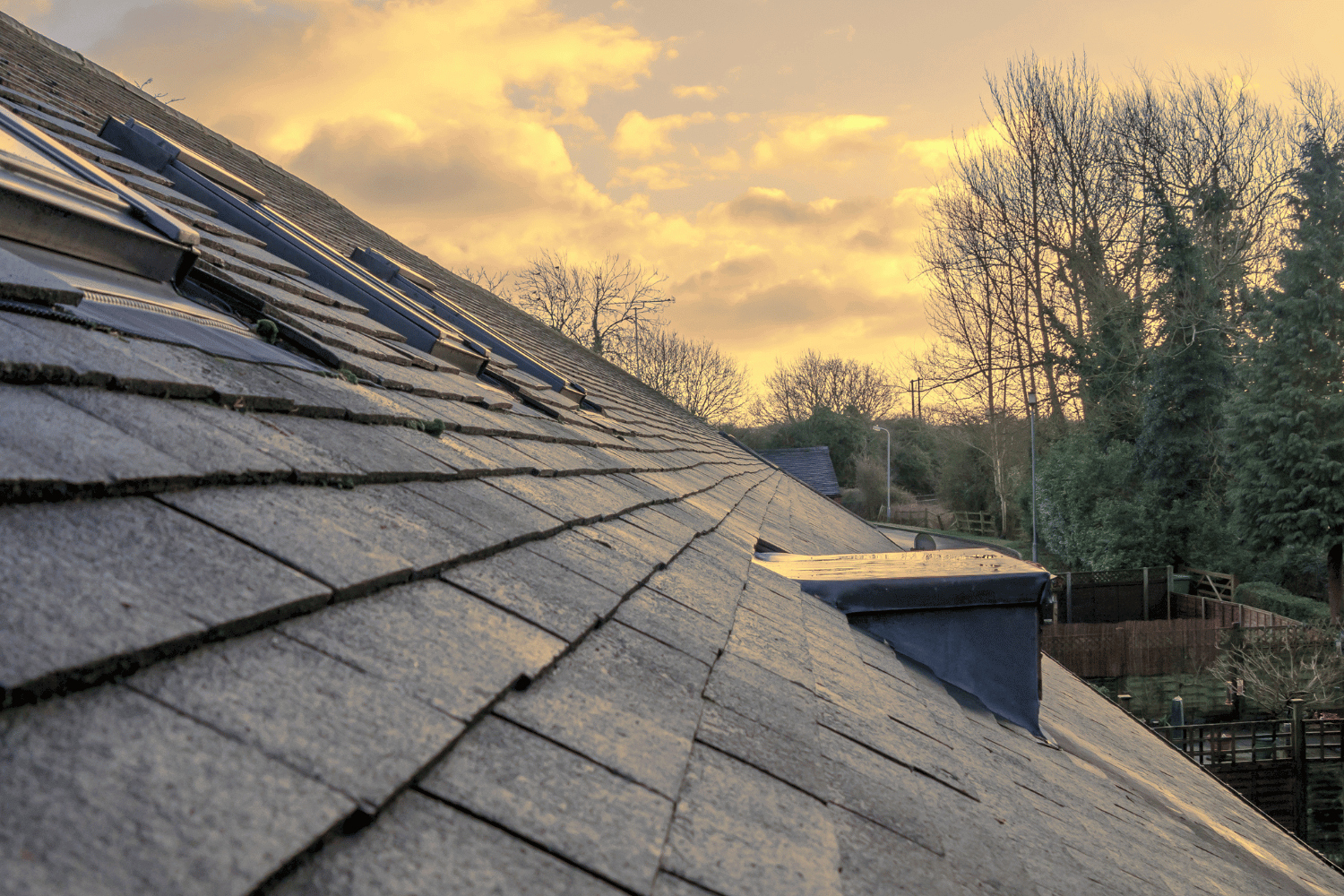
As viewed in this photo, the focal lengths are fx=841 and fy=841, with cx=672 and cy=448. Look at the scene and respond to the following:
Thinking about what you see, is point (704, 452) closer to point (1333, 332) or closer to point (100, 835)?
point (100, 835)

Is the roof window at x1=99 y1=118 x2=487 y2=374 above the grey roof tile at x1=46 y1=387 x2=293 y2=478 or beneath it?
above

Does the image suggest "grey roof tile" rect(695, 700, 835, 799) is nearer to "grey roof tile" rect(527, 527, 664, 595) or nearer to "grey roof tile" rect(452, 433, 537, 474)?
"grey roof tile" rect(527, 527, 664, 595)

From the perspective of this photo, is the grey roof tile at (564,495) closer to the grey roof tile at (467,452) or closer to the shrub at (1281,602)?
the grey roof tile at (467,452)

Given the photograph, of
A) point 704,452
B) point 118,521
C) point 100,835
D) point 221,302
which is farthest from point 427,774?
point 704,452

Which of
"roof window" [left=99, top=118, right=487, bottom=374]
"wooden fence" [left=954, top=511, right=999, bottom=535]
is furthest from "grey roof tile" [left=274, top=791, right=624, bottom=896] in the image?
"wooden fence" [left=954, top=511, right=999, bottom=535]

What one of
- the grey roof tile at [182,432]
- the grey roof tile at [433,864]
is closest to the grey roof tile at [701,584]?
the grey roof tile at [182,432]

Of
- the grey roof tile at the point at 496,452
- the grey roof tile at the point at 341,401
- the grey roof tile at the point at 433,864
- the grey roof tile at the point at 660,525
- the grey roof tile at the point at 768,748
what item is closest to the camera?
the grey roof tile at the point at 433,864

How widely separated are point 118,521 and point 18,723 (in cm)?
39

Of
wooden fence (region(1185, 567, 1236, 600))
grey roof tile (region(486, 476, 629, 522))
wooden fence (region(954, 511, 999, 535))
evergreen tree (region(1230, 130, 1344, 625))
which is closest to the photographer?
grey roof tile (region(486, 476, 629, 522))

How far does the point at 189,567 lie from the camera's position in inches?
40.0

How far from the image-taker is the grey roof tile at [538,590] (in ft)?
4.97

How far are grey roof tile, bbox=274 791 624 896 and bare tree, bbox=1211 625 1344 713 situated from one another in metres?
19.6

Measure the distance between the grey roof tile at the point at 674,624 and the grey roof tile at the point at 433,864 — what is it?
902mm

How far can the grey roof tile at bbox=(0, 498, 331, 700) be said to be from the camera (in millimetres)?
759
